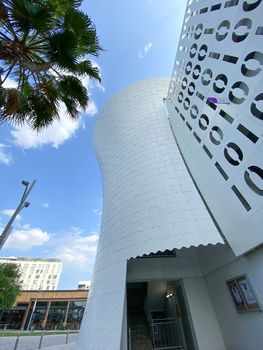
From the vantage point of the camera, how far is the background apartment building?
69.9 metres

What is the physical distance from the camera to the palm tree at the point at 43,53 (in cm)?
379

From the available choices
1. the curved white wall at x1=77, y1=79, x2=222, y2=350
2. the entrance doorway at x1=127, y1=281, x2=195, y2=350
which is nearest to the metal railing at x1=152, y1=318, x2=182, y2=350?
the entrance doorway at x1=127, y1=281, x2=195, y2=350

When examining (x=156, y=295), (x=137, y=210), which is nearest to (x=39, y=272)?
(x=156, y=295)

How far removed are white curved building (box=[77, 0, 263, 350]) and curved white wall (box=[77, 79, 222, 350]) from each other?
41 millimetres

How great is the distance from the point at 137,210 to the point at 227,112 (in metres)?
4.42

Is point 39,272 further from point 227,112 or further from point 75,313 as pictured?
point 227,112

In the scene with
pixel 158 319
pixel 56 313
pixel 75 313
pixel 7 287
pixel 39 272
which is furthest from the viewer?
pixel 39 272

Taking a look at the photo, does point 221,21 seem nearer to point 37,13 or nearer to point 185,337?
point 37,13

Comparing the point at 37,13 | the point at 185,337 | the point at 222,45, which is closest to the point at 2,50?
the point at 37,13

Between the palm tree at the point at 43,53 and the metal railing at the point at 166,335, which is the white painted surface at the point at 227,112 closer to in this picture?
the palm tree at the point at 43,53

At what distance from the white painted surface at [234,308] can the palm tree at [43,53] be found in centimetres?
661

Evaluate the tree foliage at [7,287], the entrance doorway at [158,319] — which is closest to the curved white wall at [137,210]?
the entrance doorway at [158,319]

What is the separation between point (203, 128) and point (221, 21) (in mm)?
3040

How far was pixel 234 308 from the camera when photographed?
19.3 feet
